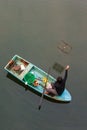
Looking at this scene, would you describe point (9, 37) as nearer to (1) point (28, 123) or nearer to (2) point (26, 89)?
(2) point (26, 89)

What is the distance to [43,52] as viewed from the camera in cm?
998

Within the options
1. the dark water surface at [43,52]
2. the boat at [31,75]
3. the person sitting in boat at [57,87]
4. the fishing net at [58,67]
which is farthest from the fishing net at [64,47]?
the boat at [31,75]

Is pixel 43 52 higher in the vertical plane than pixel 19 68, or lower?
higher

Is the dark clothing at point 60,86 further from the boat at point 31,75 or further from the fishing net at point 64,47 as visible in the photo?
the fishing net at point 64,47

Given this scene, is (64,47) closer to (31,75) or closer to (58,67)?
(58,67)

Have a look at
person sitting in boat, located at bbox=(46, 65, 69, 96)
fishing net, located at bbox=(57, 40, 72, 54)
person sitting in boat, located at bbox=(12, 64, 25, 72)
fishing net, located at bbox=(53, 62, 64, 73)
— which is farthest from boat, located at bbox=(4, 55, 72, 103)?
fishing net, located at bbox=(57, 40, 72, 54)

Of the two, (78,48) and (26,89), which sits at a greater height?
(78,48)

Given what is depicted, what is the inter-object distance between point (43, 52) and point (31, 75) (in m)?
0.67

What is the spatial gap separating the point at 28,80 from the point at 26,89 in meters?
0.22

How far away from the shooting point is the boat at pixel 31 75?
947cm

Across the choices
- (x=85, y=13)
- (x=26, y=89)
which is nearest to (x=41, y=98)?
(x=26, y=89)

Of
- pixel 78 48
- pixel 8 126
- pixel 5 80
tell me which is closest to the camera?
pixel 8 126

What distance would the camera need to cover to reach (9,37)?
1005 cm

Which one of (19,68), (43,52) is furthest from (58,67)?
(19,68)
